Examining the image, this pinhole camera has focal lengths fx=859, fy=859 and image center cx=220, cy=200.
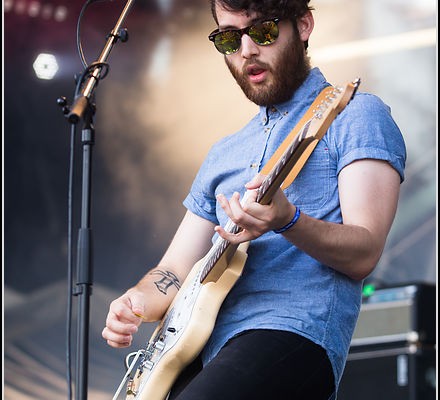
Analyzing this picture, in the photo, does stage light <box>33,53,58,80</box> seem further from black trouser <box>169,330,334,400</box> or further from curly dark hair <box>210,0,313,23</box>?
black trouser <box>169,330,334,400</box>

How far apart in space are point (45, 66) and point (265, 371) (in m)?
3.69

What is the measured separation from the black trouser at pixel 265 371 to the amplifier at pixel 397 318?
2.11 metres

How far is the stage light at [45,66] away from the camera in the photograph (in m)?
5.16

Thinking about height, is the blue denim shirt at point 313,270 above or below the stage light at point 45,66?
below

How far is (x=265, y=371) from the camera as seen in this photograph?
1.86 m

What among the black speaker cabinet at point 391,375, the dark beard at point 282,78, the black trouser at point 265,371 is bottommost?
the black trouser at point 265,371

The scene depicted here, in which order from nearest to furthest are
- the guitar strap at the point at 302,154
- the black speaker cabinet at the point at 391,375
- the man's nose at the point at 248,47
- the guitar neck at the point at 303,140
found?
the guitar neck at the point at 303,140 < the guitar strap at the point at 302,154 < the man's nose at the point at 248,47 < the black speaker cabinet at the point at 391,375

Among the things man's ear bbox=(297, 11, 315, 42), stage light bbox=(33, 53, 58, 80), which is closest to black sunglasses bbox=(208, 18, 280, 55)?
man's ear bbox=(297, 11, 315, 42)

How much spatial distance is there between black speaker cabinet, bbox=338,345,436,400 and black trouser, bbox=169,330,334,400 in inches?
81.3

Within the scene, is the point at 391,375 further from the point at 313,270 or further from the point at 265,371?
the point at 265,371

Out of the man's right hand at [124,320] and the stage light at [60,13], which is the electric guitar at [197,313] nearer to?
the man's right hand at [124,320]

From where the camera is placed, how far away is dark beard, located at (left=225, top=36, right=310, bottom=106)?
2246 mm

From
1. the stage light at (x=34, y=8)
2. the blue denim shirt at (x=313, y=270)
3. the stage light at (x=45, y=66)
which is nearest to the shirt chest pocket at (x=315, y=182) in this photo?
the blue denim shirt at (x=313, y=270)

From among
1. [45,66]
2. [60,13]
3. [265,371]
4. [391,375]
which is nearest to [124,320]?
[265,371]
